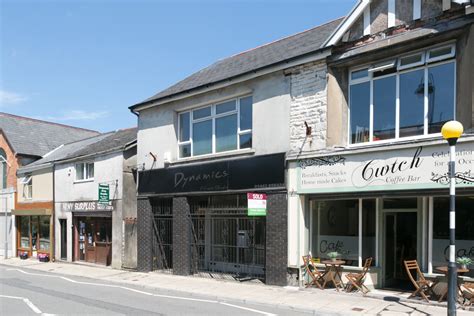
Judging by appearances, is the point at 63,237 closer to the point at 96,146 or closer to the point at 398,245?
the point at 96,146

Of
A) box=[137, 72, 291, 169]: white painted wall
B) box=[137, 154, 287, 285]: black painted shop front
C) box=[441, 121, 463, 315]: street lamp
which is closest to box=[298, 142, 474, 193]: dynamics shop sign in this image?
box=[137, 154, 287, 285]: black painted shop front

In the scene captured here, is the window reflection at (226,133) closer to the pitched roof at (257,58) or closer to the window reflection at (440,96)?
the pitched roof at (257,58)

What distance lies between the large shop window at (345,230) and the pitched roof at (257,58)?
15.0 ft

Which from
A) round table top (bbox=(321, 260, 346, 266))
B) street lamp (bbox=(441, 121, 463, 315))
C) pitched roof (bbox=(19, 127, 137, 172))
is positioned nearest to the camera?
street lamp (bbox=(441, 121, 463, 315))

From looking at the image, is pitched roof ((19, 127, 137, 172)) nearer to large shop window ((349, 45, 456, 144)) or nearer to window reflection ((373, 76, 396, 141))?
large shop window ((349, 45, 456, 144))

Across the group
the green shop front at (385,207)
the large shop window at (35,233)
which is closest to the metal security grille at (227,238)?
Result: the green shop front at (385,207)

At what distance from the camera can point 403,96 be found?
11914 millimetres

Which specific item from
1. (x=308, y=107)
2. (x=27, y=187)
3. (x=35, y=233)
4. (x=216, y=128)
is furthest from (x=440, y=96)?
(x=27, y=187)

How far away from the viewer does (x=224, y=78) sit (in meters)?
15.6

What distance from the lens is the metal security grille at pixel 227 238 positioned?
50.9ft

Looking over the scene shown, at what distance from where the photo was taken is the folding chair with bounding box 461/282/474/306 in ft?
32.8

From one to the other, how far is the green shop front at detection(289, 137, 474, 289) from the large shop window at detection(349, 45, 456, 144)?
2.57ft

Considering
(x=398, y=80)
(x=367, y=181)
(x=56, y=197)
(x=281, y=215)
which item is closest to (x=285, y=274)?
(x=281, y=215)

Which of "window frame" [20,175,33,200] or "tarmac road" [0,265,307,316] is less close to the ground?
"window frame" [20,175,33,200]
